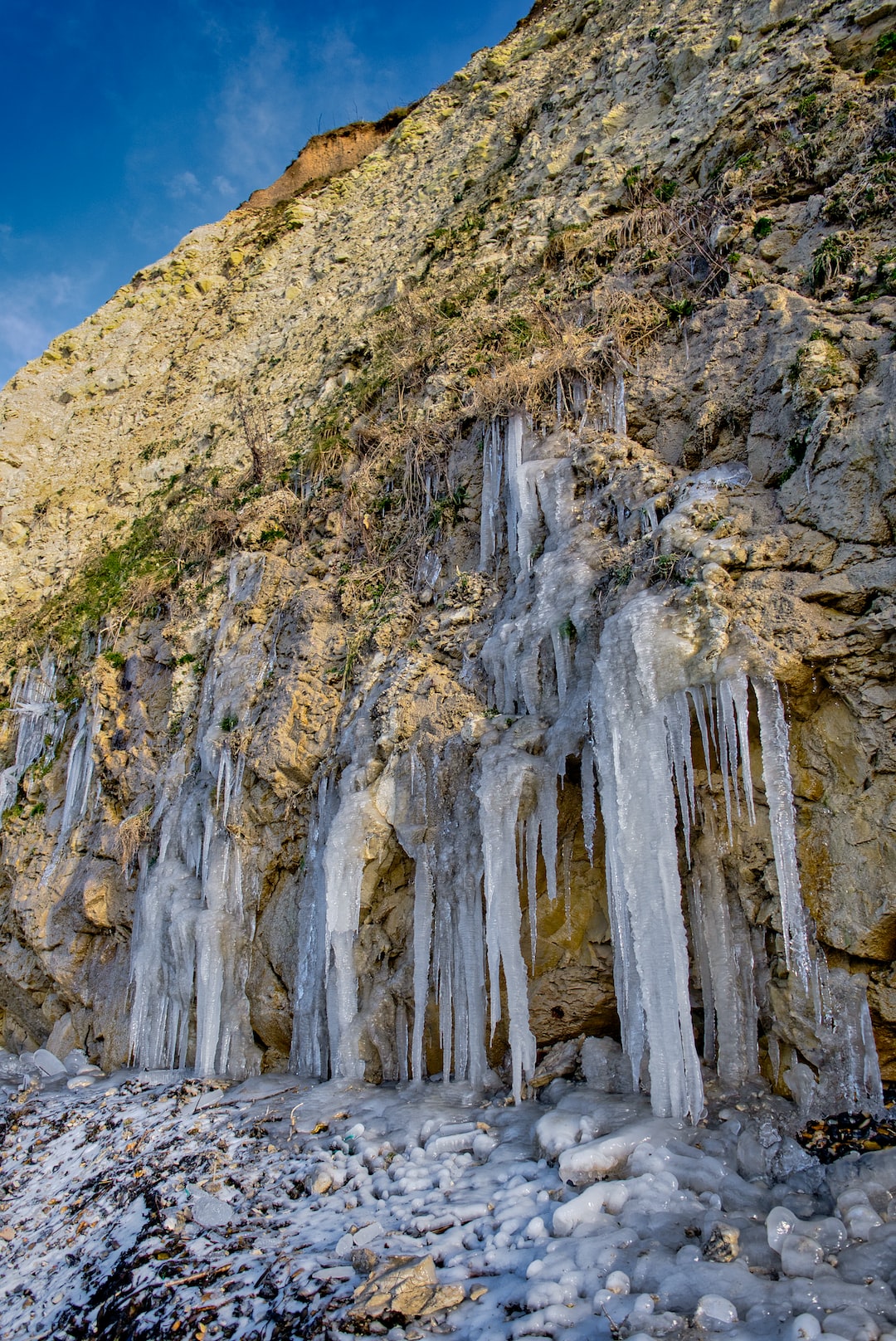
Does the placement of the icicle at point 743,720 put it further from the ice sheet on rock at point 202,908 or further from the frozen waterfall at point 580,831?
the ice sheet on rock at point 202,908

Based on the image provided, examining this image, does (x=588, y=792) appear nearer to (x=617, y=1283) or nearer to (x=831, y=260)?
(x=617, y=1283)

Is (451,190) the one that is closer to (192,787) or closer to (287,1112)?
(192,787)

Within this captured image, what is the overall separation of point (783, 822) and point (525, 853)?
6.82ft

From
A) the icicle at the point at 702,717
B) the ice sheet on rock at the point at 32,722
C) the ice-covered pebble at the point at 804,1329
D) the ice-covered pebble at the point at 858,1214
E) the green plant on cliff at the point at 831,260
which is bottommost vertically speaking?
the ice-covered pebble at the point at 804,1329

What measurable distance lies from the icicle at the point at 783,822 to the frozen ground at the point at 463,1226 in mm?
959

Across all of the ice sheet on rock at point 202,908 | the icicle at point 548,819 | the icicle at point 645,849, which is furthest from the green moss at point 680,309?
the ice sheet on rock at point 202,908

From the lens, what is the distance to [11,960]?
11.0 meters

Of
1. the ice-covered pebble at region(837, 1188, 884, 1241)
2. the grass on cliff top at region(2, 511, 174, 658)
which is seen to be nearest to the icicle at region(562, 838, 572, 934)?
the ice-covered pebble at region(837, 1188, 884, 1241)

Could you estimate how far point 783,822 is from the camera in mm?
4691

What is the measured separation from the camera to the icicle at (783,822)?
463 cm

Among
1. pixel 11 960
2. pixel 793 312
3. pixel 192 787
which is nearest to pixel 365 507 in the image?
pixel 192 787

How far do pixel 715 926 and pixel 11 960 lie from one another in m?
10.3

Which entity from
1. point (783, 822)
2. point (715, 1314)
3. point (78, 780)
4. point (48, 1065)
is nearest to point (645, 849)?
point (783, 822)

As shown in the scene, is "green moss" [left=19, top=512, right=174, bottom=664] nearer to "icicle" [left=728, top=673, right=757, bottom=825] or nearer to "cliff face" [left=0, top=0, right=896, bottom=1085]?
"cliff face" [left=0, top=0, right=896, bottom=1085]
